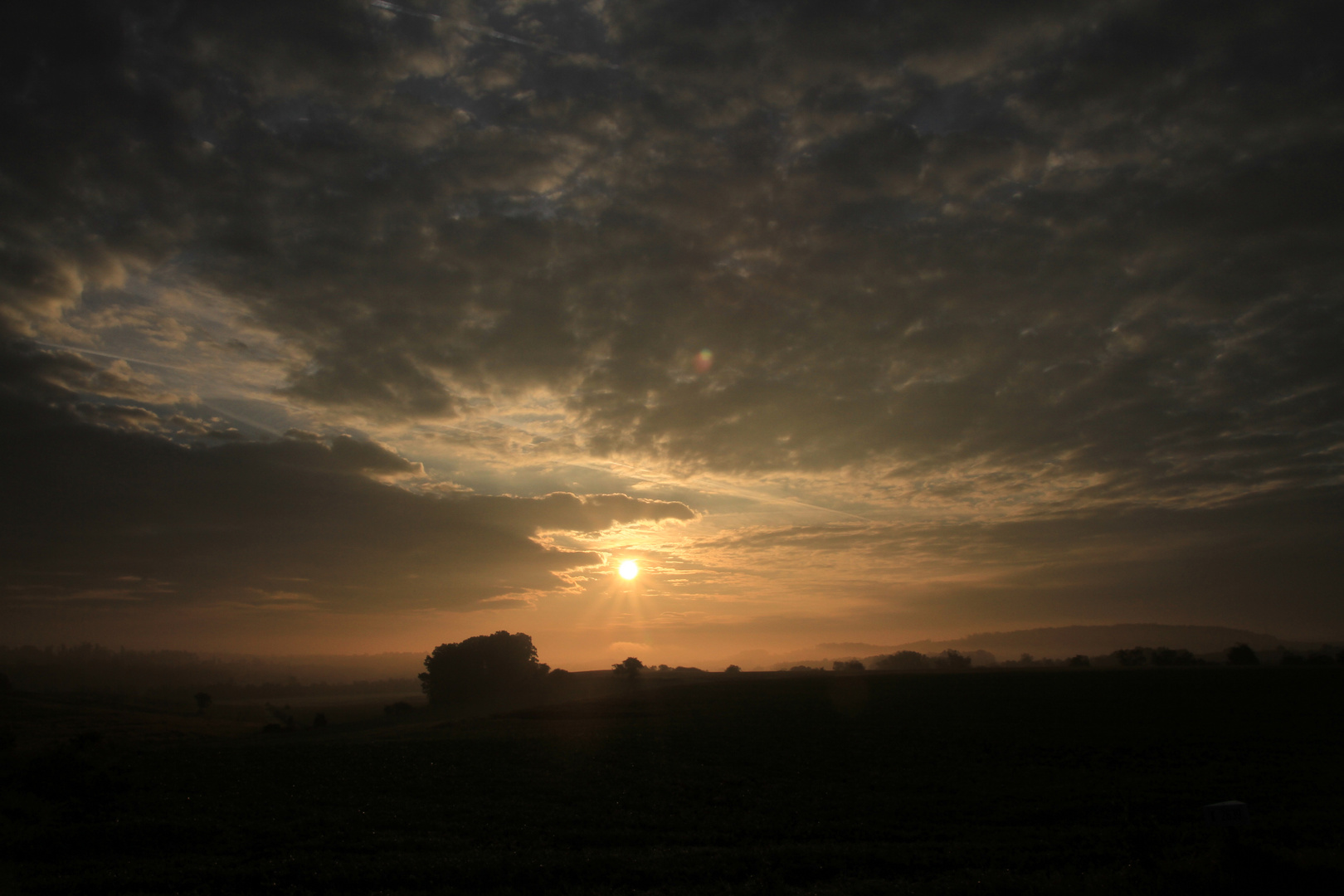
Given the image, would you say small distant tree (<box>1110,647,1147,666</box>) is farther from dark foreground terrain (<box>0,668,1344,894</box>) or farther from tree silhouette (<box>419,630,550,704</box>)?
tree silhouette (<box>419,630,550,704</box>)

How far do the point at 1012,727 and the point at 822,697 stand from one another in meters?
38.0

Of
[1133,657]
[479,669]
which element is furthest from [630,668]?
[1133,657]

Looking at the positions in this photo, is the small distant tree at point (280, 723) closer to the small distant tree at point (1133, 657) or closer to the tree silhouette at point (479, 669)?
the tree silhouette at point (479, 669)

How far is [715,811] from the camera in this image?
90.7ft

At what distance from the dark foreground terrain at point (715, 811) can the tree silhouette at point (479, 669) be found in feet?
223

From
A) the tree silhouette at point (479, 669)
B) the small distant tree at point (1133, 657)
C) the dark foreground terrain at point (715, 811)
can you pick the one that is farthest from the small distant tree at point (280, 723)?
the small distant tree at point (1133, 657)

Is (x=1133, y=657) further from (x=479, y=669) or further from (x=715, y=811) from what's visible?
(x=715, y=811)

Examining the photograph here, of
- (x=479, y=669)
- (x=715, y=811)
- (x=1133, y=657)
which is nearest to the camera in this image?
(x=715, y=811)

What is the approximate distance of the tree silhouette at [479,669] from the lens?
12106 centimetres

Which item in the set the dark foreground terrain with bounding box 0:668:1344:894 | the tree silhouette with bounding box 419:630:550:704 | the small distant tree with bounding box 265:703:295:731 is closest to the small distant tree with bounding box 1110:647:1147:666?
the dark foreground terrain with bounding box 0:668:1344:894

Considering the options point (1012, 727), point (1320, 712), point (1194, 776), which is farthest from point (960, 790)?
point (1320, 712)

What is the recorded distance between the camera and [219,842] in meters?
22.0

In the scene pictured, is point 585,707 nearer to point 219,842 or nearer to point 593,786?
point 593,786

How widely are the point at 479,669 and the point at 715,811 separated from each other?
352 feet
